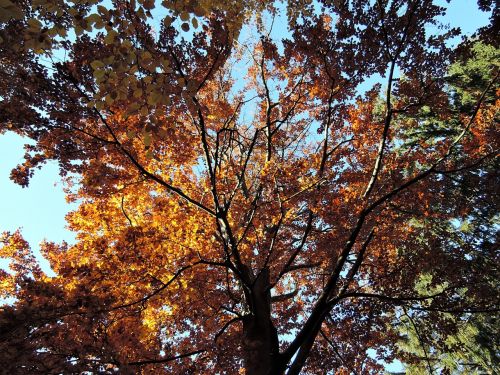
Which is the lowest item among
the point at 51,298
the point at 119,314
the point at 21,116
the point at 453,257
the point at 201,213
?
the point at 51,298

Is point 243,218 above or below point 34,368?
above

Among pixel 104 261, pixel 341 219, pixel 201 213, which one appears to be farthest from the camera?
pixel 201 213

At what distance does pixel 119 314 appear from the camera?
6.82m

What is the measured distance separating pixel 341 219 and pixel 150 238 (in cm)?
392

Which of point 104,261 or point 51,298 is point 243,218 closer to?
point 104,261

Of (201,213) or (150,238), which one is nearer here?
(150,238)

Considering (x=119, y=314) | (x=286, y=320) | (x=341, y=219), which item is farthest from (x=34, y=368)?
(x=286, y=320)

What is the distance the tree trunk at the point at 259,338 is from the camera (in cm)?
539

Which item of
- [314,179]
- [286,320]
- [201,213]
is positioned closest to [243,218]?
[201,213]

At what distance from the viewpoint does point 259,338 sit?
19.0ft

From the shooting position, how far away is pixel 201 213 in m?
7.70

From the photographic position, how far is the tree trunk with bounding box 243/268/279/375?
539 centimetres

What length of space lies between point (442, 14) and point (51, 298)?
7.33 meters

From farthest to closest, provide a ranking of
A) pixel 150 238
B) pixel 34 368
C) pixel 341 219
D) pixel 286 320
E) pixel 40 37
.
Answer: pixel 286 320
pixel 341 219
pixel 150 238
pixel 34 368
pixel 40 37
